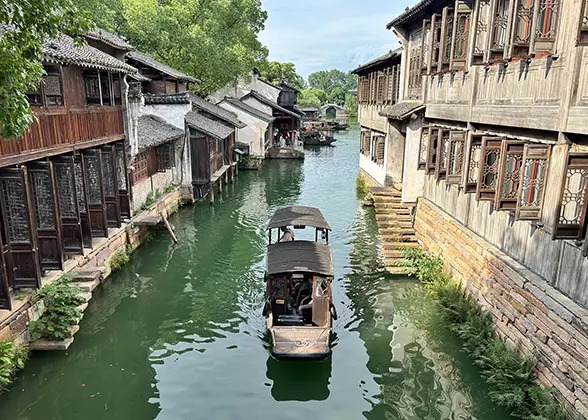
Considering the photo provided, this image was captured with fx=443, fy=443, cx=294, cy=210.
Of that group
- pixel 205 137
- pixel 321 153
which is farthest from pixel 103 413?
pixel 321 153

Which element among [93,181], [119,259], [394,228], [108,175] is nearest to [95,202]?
[93,181]

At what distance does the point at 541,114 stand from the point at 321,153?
42.1 metres

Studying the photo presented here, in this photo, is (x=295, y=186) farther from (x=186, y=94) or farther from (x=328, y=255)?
(x=328, y=255)

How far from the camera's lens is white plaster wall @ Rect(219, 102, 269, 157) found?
40562mm

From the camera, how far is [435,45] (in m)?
14.2

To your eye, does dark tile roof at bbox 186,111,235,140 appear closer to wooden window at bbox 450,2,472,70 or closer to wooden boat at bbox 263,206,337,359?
wooden boat at bbox 263,206,337,359

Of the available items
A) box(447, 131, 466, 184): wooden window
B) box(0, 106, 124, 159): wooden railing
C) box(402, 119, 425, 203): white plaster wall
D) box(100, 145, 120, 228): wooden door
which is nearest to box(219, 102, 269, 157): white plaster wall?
box(0, 106, 124, 159): wooden railing

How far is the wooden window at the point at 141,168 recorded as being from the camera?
65.2 feet

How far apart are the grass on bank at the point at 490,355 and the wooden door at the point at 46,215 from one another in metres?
10.8

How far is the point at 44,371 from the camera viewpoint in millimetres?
10125

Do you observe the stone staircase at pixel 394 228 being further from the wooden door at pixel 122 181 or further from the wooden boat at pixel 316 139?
the wooden boat at pixel 316 139

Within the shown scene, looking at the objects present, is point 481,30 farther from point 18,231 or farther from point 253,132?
point 253,132

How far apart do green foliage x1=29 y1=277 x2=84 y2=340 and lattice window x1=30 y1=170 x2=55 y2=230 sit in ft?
6.16

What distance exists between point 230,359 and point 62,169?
7.36m
